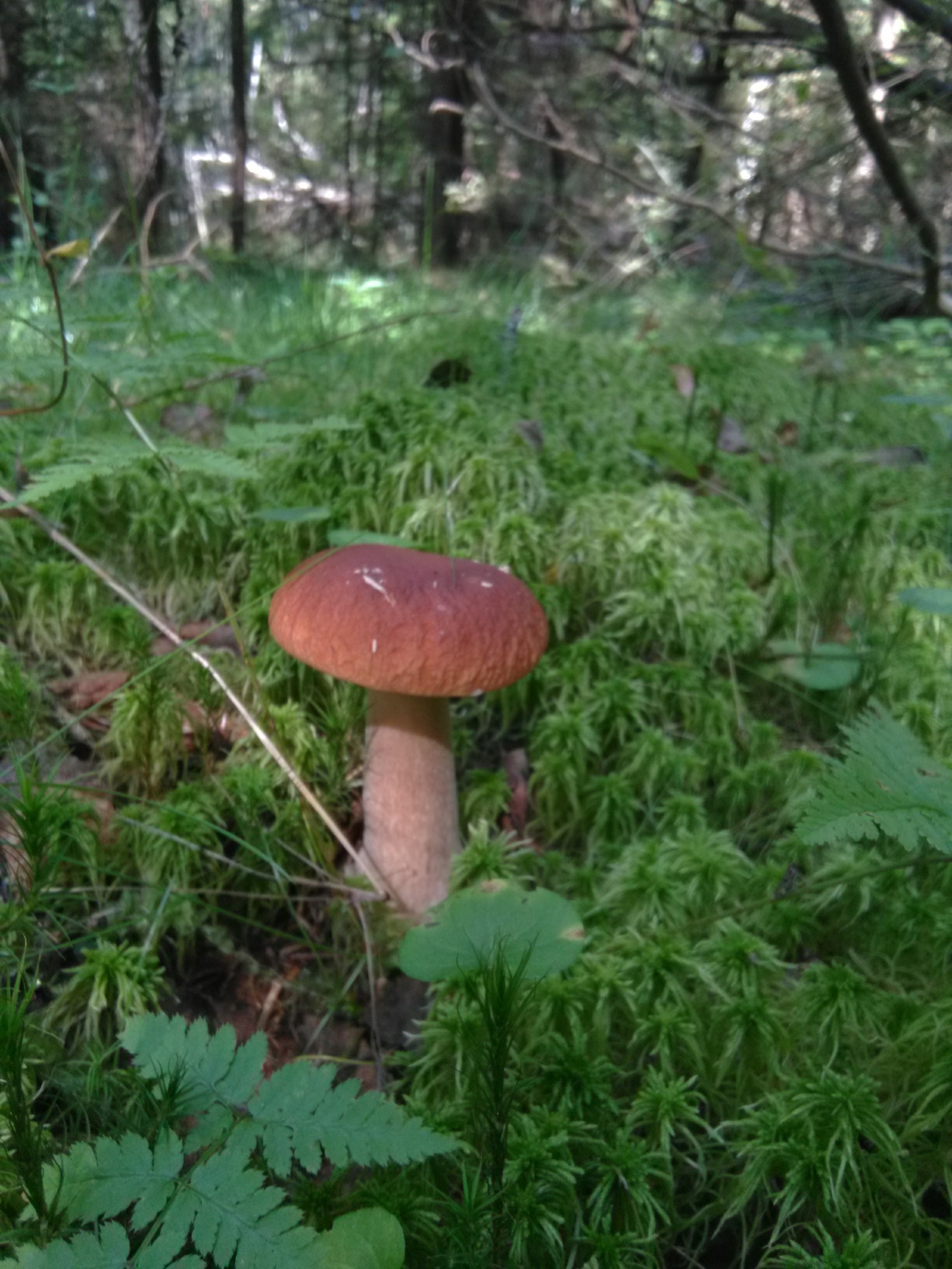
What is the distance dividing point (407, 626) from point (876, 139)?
418 centimetres

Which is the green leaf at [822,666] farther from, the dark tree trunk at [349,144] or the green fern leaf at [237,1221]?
the dark tree trunk at [349,144]

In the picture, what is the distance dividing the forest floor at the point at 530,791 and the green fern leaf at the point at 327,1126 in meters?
0.12

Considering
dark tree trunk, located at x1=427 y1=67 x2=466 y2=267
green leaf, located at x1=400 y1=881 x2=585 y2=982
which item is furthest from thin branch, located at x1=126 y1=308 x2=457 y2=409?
dark tree trunk, located at x1=427 y1=67 x2=466 y2=267

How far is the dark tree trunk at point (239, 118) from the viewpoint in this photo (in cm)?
811

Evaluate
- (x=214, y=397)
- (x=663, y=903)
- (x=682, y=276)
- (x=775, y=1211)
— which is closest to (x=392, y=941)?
(x=663, y=903)

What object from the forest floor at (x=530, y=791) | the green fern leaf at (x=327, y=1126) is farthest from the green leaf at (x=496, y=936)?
the green fern leaf at (x=327, y=1126)

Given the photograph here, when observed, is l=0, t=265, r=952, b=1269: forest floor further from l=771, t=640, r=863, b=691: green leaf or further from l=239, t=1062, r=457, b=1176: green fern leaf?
l=239, t=1062, r=457, b=1176: green fern leaf

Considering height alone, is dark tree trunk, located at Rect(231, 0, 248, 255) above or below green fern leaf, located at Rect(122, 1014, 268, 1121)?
above

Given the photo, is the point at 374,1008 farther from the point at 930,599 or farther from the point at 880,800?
the point at 930,599

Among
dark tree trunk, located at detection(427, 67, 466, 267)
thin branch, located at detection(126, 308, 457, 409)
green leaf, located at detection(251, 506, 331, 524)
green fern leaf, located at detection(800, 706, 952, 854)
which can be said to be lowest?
green leaf, located at detection(251, 506, 331, 524)

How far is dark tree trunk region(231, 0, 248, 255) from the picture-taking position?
319 inches

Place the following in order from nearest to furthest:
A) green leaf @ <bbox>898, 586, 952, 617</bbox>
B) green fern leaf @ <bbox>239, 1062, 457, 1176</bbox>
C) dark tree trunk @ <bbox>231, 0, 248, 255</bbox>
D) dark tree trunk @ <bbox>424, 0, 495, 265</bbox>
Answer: green fern leaf @ <bbox>239, 1062, 457, 1176</bbox>, green leaf @ <bbox>898, 586, 952, 617</bbox>, dark tree trunk @ <bbox>424, 0, 495, 265</bbox>, dark tree trunk @ <bbox>231, 0, 248, 255</bbox>

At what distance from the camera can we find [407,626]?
5.86 feet

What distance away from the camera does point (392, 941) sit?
6.64 ft
